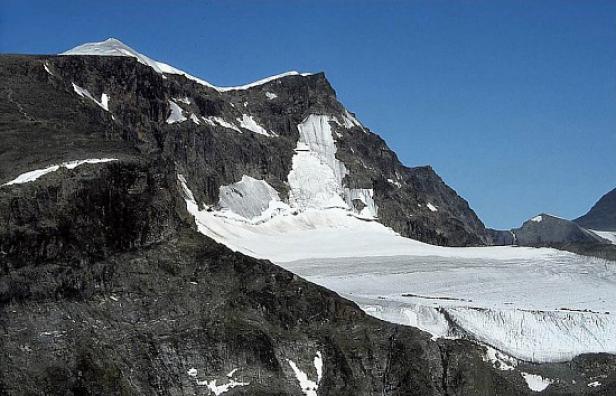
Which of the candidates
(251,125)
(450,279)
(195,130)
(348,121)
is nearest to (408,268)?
(450,279)

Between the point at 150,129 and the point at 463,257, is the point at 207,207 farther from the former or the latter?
the point at 463,257

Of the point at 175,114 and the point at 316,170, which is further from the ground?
the point at 175,114

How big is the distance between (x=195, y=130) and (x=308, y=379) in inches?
1859

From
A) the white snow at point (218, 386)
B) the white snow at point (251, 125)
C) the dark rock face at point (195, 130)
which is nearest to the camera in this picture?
the white snow at point (218, 386)

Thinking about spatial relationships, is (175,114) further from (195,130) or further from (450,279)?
(450,279)

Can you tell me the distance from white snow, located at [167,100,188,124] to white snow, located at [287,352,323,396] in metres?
46.3

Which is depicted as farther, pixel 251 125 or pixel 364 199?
pixel 251 125

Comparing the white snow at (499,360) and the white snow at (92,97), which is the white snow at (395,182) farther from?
the white snow at (499,360)

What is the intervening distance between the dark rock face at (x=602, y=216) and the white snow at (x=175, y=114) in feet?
256

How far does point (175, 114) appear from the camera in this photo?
270 ft

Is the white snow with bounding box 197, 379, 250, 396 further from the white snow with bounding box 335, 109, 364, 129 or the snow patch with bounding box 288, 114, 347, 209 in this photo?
the white snow with bounding box 335, 109, 364, 129

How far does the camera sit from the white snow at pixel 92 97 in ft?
233

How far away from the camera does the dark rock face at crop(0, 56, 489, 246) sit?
47125 mm

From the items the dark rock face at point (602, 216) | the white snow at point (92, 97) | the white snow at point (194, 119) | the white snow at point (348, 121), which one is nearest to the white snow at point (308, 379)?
the white snow at point (92, 97)
